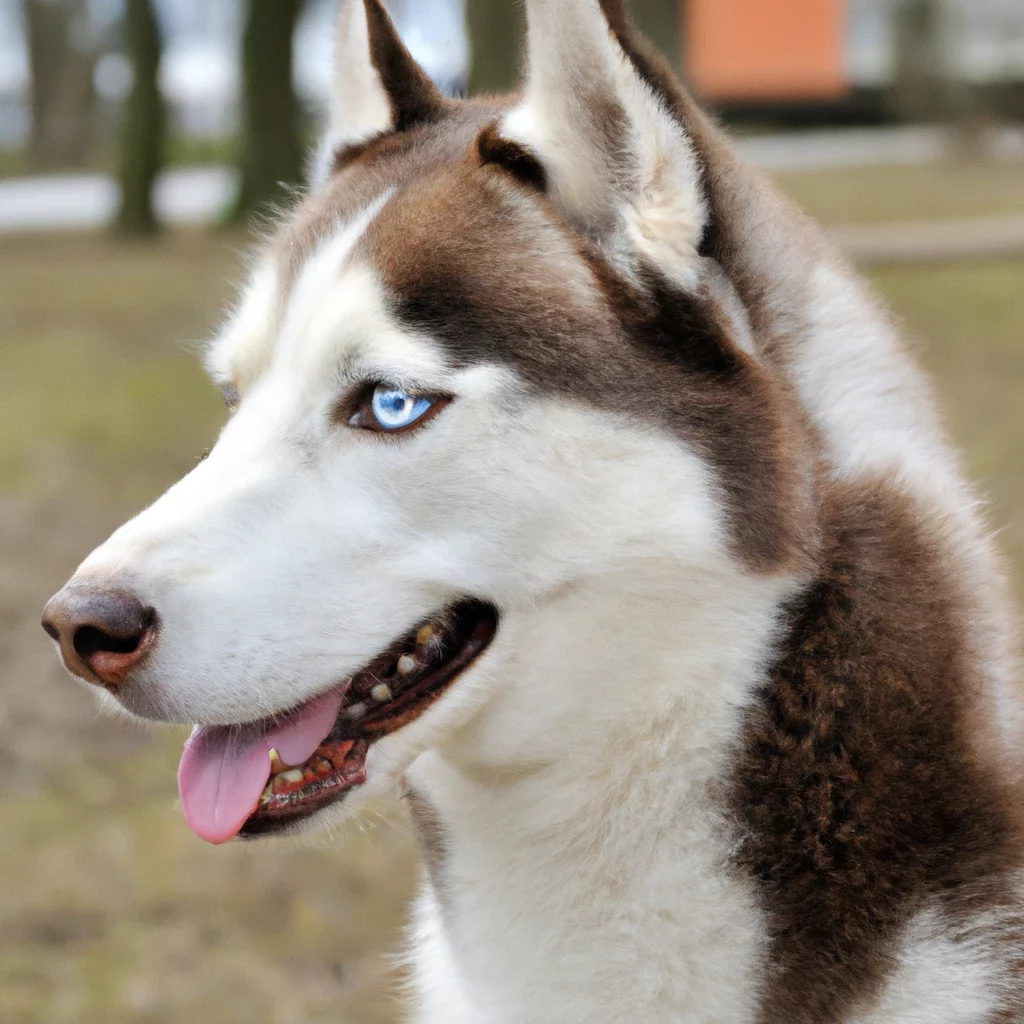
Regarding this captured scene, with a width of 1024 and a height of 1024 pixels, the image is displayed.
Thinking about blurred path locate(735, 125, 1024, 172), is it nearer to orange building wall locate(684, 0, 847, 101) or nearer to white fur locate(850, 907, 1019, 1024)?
orange building wall locate(684, 0, 847, 101)

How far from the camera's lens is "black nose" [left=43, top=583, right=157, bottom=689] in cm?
207

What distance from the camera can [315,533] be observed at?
2.18m

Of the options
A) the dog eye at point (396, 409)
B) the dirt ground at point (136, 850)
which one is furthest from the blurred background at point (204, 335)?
the dog eye at point (396, 409)

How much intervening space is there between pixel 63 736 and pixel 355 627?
3.46 meters

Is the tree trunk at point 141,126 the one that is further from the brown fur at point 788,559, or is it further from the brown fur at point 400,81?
the brown fur at point 788,559

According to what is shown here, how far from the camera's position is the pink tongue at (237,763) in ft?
7.36

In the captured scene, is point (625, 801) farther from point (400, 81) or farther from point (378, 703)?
point (400, 81)

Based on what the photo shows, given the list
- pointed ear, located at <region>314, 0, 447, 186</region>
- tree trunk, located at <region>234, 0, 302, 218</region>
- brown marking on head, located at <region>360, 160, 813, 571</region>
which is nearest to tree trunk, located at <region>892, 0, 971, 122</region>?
tree trunk, located at <region>234, 0, 302, 218</region>

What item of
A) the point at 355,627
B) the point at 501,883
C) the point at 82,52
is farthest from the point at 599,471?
the point at 82,52

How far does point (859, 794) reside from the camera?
211cm

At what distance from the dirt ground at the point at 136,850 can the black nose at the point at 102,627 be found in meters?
0.54

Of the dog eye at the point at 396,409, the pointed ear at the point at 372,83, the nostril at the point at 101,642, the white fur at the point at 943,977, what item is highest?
the pointed ear at the point at 372,83

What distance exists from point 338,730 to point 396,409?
49cm

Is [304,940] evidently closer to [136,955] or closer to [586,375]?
[136,955]
